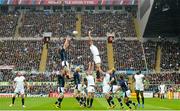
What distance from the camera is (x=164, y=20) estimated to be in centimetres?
8288

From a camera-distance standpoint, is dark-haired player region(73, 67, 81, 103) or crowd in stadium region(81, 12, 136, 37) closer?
dark-haired player region(73, 67, 81, 103)

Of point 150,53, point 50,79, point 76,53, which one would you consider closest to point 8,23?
point 76,53

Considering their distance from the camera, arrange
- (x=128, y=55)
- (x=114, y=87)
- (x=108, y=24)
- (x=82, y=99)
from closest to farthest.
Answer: (x=82, y=99) → (x=114, y=87) → (x=128, y=55) → (x=108, y=24)

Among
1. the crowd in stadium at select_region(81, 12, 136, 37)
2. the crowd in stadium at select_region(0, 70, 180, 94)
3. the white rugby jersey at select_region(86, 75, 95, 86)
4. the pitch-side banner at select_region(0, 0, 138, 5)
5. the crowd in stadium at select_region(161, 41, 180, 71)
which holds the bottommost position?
the crowd in stadium at select_region(0, 70, 180, 94)

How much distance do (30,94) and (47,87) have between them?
9.93 ft

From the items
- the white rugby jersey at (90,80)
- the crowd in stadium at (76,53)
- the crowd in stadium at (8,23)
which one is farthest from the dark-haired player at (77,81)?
the crowd in stadium at (8,23)

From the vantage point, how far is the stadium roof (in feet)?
252

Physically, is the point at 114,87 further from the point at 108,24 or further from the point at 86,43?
the point at 108,24

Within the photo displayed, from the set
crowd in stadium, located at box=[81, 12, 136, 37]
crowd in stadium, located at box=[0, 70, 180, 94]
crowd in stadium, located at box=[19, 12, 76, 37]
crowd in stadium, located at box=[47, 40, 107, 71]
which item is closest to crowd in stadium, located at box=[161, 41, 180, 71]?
crowd in stadium, located at box=[0, 70, 180, 94]

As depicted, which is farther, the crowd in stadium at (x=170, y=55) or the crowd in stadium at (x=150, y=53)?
the crowd in stadium at (x=150, y=53)

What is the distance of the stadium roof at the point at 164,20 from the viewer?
76.7 meters

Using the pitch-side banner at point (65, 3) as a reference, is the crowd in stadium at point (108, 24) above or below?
below

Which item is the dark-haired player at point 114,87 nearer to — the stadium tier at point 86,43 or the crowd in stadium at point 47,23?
the stadium tier at point 86,43

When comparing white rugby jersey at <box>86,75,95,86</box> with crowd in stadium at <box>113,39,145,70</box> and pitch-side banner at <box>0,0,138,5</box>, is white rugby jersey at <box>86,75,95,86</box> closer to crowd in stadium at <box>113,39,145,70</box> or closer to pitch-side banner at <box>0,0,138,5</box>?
crowd in stadium at <box>113,39,145,70</box>
